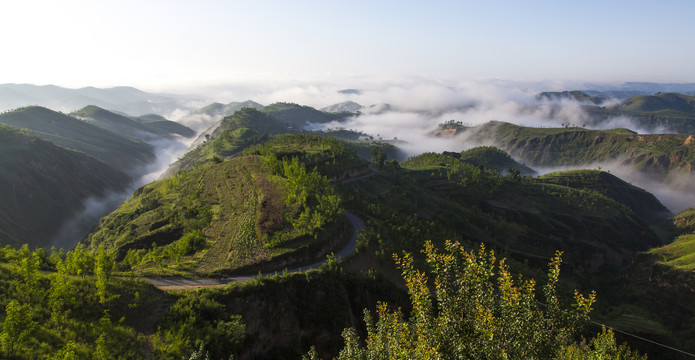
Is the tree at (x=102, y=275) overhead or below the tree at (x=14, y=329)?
below

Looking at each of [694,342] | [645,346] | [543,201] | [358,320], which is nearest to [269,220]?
[358,320]

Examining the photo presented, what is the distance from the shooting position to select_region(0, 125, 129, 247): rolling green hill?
373ft

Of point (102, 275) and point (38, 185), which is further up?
point (102, 275)

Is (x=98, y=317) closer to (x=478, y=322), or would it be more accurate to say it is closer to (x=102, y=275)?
(x=102, y=275)

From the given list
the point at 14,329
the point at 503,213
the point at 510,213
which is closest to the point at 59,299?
the point at 14,329

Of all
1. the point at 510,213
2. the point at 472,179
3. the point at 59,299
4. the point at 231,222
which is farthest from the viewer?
the point at 472,179

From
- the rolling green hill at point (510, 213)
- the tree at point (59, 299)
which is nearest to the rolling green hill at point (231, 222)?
the tree at point (59, 299)

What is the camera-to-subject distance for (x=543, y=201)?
152 m

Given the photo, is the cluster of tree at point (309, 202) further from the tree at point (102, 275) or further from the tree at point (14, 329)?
the tree at point (14, 329)

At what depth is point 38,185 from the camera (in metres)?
130

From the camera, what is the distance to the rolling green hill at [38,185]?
113625mm

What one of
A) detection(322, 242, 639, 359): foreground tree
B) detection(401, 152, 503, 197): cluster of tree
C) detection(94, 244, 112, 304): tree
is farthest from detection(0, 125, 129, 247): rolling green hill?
detection(401, 152, 503, 197): cluster of tree

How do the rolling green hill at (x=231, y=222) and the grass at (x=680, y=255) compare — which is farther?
the grass at (x=680, y=255)

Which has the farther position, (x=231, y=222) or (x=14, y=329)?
(x=231, y=222)
